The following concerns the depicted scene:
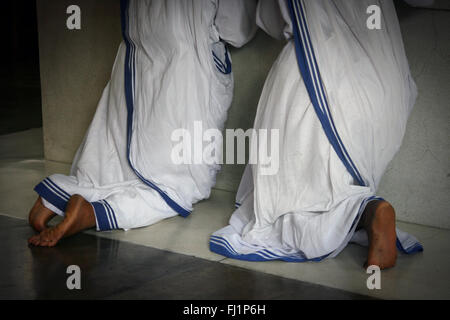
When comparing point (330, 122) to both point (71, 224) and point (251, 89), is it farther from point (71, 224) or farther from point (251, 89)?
point (71, 224)

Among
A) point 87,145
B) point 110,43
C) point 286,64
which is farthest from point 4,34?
point 286,64

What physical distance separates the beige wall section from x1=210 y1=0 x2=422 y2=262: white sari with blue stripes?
1.44 metres

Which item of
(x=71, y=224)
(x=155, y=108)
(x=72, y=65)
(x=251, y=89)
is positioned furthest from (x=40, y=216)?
(x=72, y=65)

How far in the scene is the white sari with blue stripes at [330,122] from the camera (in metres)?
2.63

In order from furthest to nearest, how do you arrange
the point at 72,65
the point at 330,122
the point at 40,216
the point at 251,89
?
the point at 72,65, the point at 251,89, the point at 40,216, the point at 330,122

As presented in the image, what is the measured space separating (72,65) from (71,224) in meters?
1.52

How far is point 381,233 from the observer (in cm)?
250

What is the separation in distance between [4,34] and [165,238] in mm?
8090

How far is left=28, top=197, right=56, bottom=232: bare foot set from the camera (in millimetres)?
2943

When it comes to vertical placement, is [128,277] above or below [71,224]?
below

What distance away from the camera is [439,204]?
9.99 feet

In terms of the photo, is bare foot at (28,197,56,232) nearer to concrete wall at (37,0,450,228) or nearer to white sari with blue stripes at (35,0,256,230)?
white sari with blue stripes at (35,0,256,230)

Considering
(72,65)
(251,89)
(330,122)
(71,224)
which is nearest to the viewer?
(330,122)

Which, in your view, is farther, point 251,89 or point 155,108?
point 251,89
